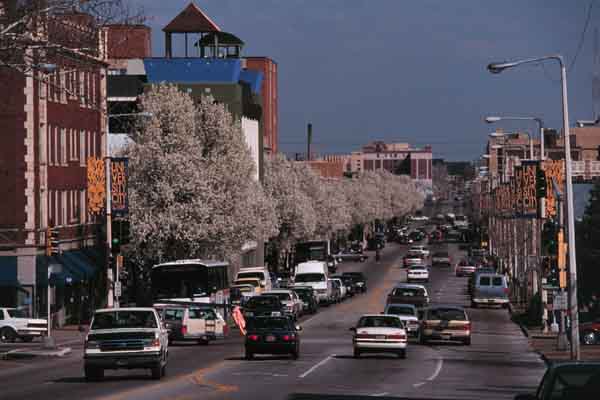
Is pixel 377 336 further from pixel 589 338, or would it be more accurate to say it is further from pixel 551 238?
pixel 589 338

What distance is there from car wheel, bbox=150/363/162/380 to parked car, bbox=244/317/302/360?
325 inches

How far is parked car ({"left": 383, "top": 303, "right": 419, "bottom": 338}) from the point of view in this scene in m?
58.4

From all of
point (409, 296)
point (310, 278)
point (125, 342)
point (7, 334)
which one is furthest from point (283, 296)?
point (125, 342)

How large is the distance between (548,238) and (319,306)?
42.9 meters

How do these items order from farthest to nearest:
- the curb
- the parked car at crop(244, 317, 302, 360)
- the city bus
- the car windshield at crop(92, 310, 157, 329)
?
the city bus, the curb, the parked car at crop(244, 317, 302, 360), the car windshield at crop(92, 310, 157, 329)

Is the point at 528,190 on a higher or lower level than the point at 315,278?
higher

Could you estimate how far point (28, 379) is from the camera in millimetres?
36281

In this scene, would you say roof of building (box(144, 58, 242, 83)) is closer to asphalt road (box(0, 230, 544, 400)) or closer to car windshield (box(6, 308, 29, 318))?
asphalt road (box(0, 230, 544, 400))

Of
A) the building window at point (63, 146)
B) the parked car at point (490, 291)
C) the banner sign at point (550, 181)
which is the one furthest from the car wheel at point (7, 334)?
the parked car at point (490, 291)

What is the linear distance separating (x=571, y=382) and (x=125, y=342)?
60.4 ft

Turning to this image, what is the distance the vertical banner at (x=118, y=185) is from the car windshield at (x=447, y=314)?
15577mm

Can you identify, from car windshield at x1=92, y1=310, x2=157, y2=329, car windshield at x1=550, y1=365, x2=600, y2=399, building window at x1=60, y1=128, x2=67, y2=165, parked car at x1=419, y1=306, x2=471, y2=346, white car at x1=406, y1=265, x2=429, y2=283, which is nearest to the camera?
car windshield at x1=550, y1=365, x2=600, y2=399

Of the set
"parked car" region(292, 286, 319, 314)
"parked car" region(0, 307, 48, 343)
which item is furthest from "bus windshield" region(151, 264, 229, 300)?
"parked car" region(292, 286, 319, 314)

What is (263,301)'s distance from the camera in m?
61.7
